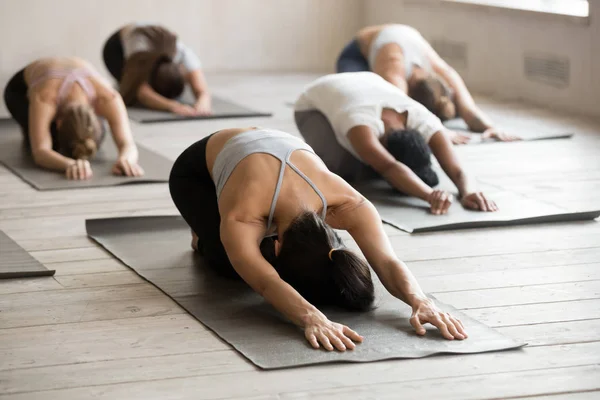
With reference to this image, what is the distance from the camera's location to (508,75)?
7.16 metres

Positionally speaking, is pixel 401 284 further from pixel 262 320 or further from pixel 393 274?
pixel 262 320

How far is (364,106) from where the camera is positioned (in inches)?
169

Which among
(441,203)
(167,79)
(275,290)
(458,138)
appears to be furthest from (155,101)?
(275,290)

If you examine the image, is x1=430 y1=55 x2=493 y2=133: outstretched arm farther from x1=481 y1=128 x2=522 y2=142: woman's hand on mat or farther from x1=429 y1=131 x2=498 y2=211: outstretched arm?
x1=429 y1=131 x2=498 y2=211: outstretched arm

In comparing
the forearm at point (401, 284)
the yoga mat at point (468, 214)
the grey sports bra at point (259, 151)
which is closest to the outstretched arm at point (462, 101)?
the yoga mat at point (468, 214)

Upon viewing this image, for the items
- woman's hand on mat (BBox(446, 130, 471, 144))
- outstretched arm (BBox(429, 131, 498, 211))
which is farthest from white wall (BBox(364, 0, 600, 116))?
outstretched arm (BBox(429, 131, 498, 211))

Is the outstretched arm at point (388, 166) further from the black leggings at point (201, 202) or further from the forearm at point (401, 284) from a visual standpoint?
the forearm at point (401, 284)

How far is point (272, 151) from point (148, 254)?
0.79 meters

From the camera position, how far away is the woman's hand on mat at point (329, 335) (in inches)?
101

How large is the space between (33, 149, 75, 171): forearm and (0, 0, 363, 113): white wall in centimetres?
316

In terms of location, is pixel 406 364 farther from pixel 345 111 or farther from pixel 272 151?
pixel 345 111

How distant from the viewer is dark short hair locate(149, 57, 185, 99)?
22.0 ft

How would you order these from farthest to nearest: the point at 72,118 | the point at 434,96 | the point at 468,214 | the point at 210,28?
the point at 210,28 < the point at 434,96 < the point at 72,118 < the point at 468,214

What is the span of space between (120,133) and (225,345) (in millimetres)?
2434
